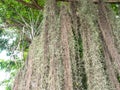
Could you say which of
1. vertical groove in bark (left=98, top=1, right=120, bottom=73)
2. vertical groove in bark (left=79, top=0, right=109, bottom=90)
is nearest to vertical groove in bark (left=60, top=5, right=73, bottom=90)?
vertical groove in bark (left=79, top=0, right=109, bottom=90)

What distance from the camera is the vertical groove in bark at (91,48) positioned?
1794mm

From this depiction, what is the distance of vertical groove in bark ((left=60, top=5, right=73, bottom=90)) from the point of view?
5.72 ft

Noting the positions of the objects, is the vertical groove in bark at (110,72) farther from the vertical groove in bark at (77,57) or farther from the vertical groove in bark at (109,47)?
the vertical groove in bark at (77,57)

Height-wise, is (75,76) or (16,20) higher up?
(16,20)

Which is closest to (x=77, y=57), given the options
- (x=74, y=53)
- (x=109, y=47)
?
(x=74, y=53)

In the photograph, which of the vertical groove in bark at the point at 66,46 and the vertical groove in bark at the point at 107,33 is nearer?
the vertical groove in bark at the point at 66,46

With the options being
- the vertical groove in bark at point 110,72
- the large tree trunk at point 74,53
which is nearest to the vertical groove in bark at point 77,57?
the large tree trunk at point 74,53

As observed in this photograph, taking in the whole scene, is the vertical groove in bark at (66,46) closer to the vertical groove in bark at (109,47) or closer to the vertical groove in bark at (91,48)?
the vertical groove in bark at (91,48)

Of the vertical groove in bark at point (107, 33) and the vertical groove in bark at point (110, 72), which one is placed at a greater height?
the vertical groove in bark at point (107, 33)

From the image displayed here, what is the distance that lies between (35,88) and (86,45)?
65 centimetres

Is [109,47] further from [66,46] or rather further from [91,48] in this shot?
[66,46]

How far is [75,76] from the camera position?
1928 millimetres

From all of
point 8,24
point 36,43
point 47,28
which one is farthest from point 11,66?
point 47,28

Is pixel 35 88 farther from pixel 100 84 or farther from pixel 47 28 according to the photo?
pixel 47 28
